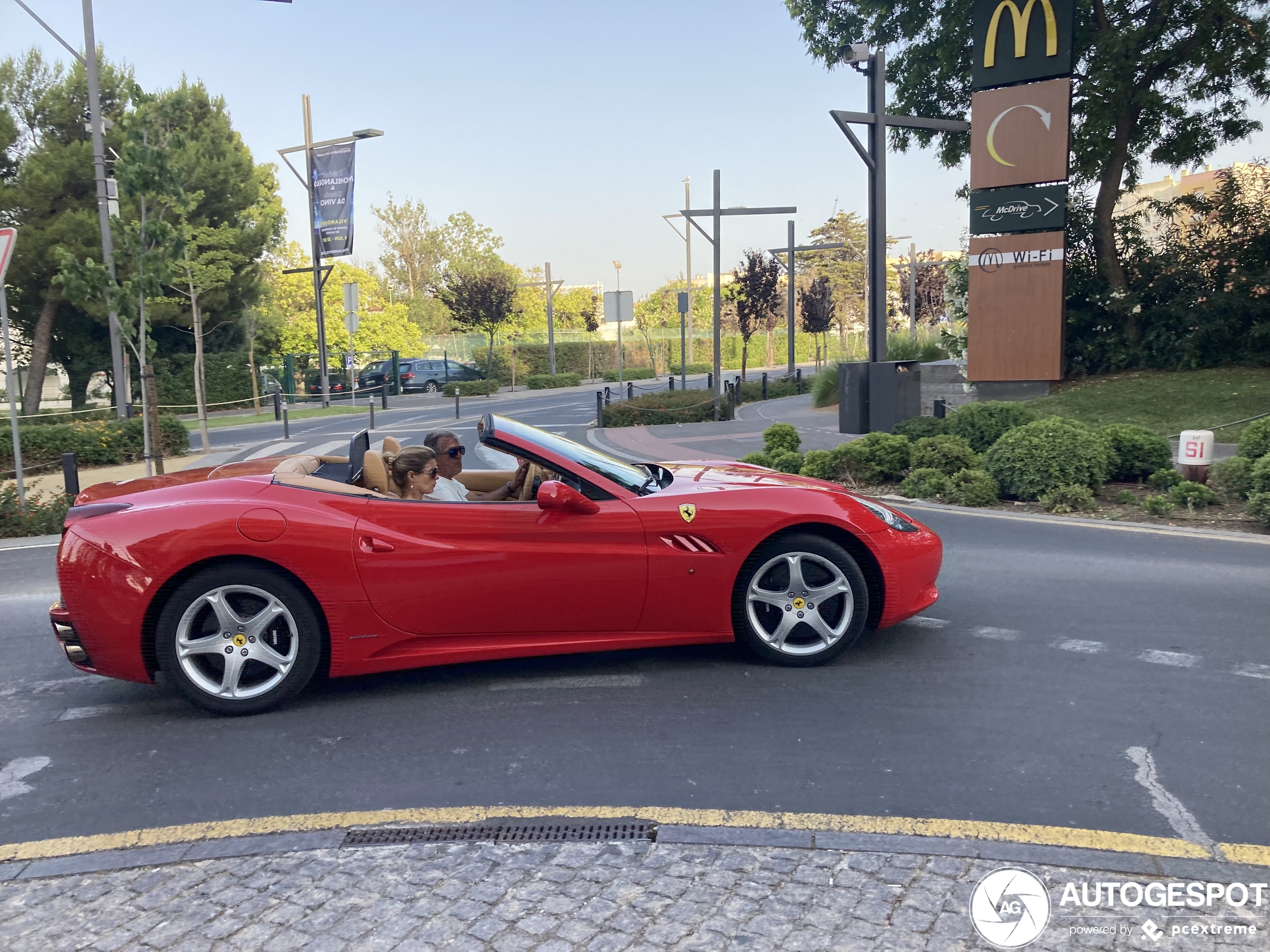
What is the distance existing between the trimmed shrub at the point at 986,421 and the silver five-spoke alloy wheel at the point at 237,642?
871 centimetres

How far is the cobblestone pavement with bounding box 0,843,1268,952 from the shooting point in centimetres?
276

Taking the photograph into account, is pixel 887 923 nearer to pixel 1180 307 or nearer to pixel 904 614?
pixel 904 614

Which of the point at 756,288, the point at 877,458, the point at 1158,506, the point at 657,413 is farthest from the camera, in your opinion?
the point at 756,288

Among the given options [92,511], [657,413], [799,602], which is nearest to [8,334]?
[92,511]

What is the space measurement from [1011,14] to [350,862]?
20.8 m

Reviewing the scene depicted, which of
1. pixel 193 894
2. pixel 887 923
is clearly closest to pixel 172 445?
pixel 193 894

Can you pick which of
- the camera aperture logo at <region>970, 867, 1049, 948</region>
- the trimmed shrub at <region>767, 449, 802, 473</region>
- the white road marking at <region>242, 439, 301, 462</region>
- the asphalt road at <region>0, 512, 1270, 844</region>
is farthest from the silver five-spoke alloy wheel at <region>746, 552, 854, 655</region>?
the white road marking at <region>242, 439, 301, 462</region>

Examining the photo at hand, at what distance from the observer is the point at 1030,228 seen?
19562 millimetres

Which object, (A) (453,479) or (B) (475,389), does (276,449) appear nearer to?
(A) (453,479)

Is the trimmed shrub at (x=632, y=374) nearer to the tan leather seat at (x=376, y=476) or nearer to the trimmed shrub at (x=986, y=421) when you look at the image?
the trimmed shrub at (x=986, y=421)

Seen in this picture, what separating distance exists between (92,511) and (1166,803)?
181 inches

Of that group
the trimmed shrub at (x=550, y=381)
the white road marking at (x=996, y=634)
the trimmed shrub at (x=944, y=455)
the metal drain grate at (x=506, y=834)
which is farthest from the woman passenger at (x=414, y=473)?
the trimmed shrub at (x=550, y=381)

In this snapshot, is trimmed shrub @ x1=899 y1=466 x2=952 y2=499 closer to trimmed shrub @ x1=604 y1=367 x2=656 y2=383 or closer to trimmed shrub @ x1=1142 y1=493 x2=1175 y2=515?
trimmed shrub @ x1=1142 y1=493 x2=1175 y2=515

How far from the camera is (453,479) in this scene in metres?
5.74
